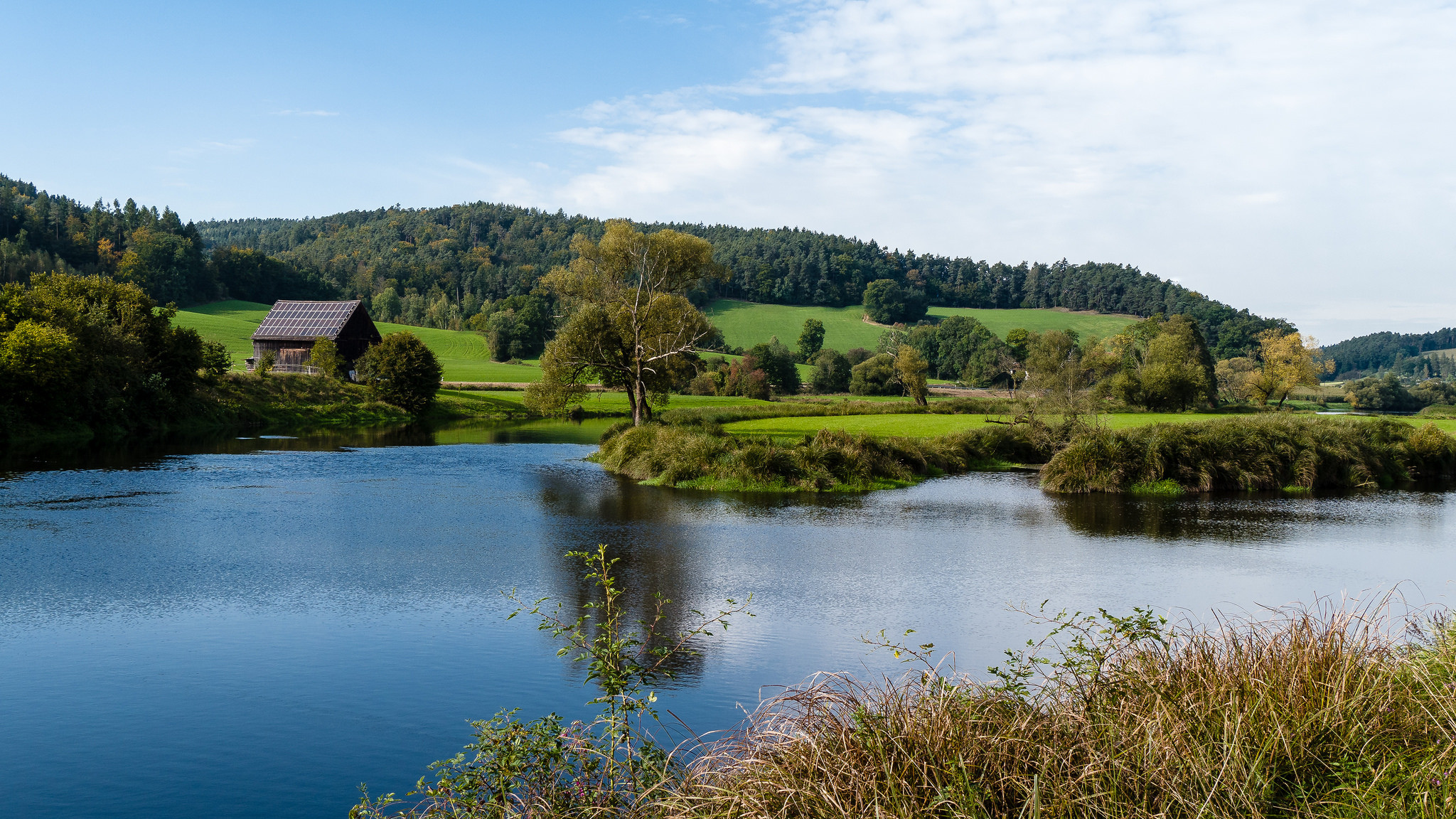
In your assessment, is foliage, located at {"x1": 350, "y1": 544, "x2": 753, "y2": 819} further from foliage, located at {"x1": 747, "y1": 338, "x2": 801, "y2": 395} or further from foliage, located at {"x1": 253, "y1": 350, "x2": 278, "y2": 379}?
foliage, located at {"x1": 747, "y1": 338, "x2": 801, "y2": 395}

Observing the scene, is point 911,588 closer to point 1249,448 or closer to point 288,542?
point 288,542

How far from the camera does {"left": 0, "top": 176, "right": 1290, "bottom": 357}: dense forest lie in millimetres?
105000

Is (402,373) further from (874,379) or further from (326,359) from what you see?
(874,379)

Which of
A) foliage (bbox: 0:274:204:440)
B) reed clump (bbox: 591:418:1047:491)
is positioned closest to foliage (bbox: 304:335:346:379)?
foliage (bbox: 0:274:204:440)

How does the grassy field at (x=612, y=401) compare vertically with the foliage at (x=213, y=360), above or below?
below

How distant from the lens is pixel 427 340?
102 metres

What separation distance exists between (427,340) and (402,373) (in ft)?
142

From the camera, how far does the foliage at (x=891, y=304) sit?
125 meters

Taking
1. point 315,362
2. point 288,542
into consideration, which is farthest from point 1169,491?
A: point 315,362

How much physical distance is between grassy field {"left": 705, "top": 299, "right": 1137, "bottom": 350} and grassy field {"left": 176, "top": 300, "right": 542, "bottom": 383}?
96.3ft

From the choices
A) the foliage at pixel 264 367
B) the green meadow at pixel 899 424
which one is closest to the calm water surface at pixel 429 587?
the green meadow at pixel 899 424

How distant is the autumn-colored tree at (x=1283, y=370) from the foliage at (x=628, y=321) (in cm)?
5653

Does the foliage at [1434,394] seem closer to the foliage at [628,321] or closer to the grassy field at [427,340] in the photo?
the foliage at [628,321]

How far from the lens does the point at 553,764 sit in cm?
675
